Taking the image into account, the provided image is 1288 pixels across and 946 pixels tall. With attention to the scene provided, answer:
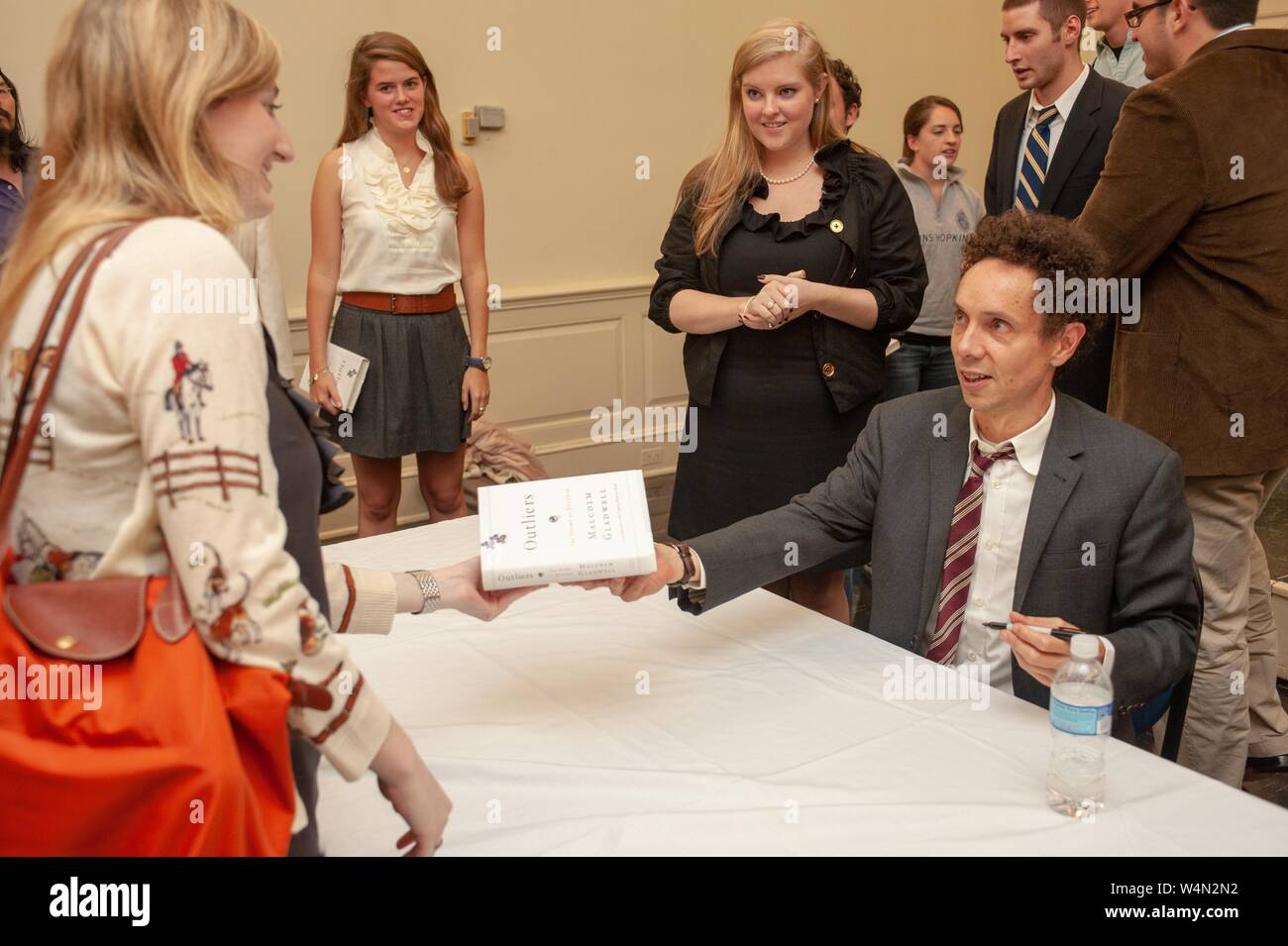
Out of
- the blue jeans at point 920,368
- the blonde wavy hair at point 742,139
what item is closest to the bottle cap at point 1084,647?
the blonde wavy hair at point 742,139

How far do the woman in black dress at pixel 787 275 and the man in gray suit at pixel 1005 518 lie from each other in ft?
2.60

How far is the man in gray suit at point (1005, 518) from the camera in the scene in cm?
184

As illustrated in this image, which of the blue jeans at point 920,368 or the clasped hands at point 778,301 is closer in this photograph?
the clasped hands at point 778,301

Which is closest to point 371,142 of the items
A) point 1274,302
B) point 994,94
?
point 1274,302

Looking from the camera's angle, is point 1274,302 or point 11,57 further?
point 11,57

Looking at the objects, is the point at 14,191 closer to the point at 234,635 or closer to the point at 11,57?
the point at 11,57

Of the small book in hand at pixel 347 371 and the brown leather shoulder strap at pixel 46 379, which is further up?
the brown leather shoulder strap at pixel 46 379

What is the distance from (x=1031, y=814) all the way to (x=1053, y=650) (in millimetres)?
275

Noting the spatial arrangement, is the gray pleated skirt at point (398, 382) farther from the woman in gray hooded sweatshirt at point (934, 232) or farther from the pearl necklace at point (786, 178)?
the woman in gray hooded sweatshirt at point (934, 232)

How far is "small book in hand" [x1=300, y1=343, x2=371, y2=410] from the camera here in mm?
3637

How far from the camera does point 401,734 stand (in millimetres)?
1283

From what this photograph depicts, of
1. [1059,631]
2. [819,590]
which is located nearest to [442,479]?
[819,590]
